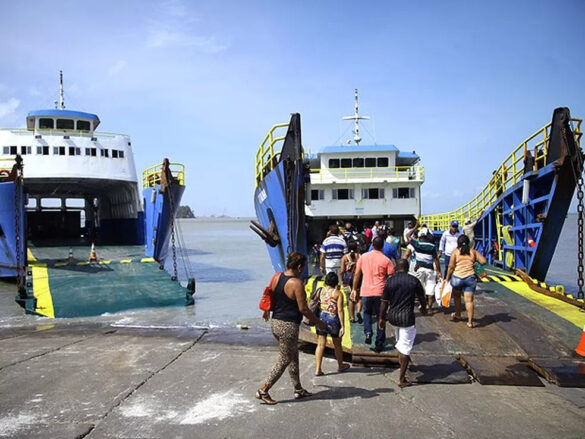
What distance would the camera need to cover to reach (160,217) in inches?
696

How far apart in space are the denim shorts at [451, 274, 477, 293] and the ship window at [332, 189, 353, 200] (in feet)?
46.5

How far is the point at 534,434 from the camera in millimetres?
4332

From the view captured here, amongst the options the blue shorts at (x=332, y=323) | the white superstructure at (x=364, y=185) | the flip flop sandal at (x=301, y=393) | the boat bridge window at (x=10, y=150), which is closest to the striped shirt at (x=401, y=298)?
the blue shorts at (x=332, y=323)

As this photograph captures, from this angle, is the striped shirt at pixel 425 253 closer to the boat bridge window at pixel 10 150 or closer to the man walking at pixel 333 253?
the man walking at pixel 333 253

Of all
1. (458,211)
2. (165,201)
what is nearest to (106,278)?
(165,201)

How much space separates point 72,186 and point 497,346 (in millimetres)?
21134

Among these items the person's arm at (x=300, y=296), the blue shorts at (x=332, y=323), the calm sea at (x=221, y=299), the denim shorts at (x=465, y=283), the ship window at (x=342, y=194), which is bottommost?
the calm sea at (x=221, y=299)

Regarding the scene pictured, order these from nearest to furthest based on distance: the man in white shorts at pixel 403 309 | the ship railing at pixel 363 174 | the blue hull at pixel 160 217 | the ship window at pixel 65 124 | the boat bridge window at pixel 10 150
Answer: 1. the man in white shorts at pixel 403 309
2. the blue hull at pixel 160 217
3. the boat bridge window at pixel 10 150
4. the ship window at pixel 65 124
5. the ship railing at pixel 363 174

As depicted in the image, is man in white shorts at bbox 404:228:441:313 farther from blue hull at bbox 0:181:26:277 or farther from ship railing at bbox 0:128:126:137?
ship railing at bbox 0:128:126:137

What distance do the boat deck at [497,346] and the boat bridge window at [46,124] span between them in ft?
59.8

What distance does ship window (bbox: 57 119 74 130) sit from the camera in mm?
21000

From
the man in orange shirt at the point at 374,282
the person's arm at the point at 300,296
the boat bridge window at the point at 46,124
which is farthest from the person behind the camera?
the boat bridge window at the point at 46,124

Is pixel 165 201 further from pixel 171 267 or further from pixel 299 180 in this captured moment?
pixel 171 267

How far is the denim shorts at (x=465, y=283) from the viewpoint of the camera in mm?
7395
